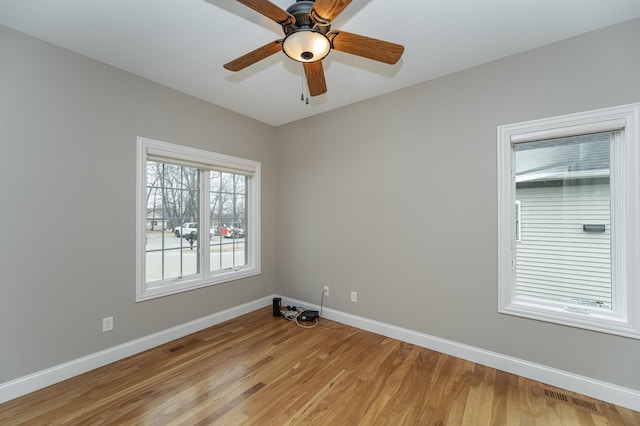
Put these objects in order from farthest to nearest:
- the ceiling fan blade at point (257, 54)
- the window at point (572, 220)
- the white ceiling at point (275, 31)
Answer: the window at point (572, 220), the white ceiling at point (275, 31), the ceiling fan blade at point (257, 54)

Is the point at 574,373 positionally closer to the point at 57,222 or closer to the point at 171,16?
the point at 171,16

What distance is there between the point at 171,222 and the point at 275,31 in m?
2.21

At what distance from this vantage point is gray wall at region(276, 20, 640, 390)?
1.99 m

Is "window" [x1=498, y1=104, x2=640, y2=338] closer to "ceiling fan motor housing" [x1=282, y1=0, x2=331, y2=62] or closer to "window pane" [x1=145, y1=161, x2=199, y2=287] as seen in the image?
"ceiling fan motor housing" [x1=282, y1=0, x2=331, y2=62]

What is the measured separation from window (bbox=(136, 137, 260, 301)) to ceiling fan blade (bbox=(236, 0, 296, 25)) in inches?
76.4

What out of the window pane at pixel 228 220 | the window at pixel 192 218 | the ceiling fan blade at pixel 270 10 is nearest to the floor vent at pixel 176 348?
the window at pixel 192 218

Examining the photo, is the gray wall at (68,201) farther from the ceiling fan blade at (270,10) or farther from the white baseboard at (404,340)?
the ceiling fan blade at (270,10)

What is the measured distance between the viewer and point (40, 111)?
2064mm

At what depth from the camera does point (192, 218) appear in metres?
3.16

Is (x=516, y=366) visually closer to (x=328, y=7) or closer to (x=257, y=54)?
(x=328, y=7)

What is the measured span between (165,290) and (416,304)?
8.67ft

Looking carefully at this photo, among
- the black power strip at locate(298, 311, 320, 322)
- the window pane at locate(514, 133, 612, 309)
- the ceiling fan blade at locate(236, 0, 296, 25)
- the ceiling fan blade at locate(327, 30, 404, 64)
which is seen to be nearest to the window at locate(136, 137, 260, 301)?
the black power strip at locate(298, 311, 320, 322)

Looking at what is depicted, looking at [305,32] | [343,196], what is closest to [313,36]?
[305,32]

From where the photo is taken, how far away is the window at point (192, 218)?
271 cm
